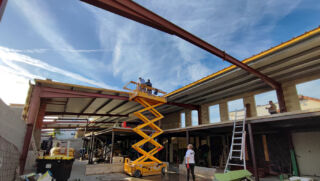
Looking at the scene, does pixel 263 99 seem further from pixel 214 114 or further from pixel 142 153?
→ pixel 142 153

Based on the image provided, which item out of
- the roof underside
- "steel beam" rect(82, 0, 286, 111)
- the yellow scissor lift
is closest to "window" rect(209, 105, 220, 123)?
the yellow scissor lift

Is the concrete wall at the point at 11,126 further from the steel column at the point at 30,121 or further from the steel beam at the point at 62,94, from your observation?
the steel beam at the point at 62,94

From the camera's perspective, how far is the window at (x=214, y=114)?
1532cm

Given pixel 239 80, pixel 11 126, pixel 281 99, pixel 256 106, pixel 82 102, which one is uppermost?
pixel 239 80

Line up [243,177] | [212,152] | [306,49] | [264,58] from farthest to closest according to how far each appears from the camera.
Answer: [212,152], [264,58], [306,49], [243,177]

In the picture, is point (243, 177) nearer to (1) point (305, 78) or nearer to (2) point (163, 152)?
(1) point (305, 78)

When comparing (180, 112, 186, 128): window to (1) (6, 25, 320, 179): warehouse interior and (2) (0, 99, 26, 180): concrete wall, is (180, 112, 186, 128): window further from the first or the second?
(2) (0, 99, 26, 180): concrete wall

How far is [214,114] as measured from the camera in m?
15.7

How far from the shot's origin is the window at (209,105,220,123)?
15317mm

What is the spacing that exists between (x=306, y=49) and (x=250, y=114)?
591 cm

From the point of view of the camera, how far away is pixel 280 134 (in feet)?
36.5

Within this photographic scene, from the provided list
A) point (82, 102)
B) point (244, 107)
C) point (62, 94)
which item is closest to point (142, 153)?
point (244, 107)

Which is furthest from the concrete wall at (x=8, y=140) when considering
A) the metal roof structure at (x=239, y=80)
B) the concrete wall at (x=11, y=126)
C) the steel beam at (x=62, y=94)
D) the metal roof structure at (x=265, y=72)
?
the metal roof structure at (x=265, y=72)

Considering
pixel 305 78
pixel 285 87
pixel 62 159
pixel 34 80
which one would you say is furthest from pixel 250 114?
pixel 34 80
